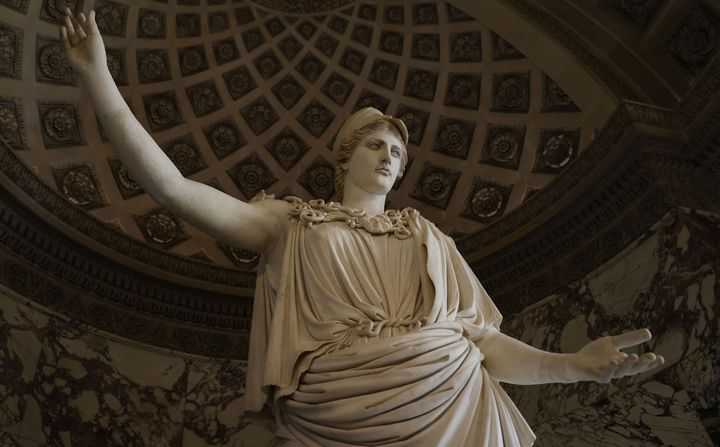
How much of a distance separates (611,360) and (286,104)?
7.18 meters

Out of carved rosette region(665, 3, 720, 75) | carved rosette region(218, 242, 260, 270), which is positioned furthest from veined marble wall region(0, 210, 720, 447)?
carved rosette region(665, 3, 720, 75)

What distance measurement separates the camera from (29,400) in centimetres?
652

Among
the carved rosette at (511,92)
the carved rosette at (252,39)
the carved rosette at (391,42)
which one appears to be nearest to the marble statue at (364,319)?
the carved rosette at (511,92)

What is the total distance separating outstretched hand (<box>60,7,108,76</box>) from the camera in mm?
2836

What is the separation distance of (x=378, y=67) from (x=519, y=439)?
271 inches

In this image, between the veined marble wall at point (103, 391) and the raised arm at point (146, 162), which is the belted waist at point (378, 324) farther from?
the veined marble wall at point (103, 391)

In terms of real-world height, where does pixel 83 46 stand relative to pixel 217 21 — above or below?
below

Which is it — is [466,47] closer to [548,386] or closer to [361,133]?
[548,386]

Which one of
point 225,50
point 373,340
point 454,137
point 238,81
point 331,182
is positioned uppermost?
point 225,50

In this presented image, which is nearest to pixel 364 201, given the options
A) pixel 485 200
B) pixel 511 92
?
pixel 485 200

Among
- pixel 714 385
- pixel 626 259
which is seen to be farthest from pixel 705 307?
pixel 626 259

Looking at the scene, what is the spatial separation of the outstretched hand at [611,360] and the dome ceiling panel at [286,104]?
5180 mm

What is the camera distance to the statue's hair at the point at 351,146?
3.34 m

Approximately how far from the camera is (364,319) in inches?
102
